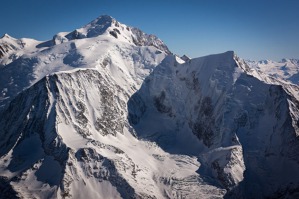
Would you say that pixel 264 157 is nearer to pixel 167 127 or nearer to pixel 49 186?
pixel 167 127

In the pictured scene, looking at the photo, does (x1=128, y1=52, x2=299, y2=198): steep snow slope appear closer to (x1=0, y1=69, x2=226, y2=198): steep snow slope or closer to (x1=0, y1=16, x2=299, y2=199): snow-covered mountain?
(x1=0, y1=16, x2=299, y2=199): snow-covered mountain

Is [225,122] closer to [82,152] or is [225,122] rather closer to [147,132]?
[147,132]

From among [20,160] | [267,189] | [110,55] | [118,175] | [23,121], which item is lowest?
[267,189]

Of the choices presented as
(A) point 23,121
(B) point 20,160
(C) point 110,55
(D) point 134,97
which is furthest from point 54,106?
(C) point 110,55

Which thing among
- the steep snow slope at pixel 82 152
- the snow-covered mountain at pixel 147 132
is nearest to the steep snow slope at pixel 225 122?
the snow-covered mountain at pixel 147 132

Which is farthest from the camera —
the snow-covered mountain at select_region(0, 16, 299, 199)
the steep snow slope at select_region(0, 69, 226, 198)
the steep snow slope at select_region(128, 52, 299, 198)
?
the steep snow slope at select_region(128, 52, 299, 198)

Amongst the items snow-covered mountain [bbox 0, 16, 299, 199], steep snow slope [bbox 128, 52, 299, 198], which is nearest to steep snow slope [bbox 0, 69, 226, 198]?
snow-covered mountain [bbox 0, 16, 299, 199]

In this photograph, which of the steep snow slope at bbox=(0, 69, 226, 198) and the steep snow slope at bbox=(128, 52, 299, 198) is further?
the steep snow slope at bbox=(128, 52, 299, 198)
